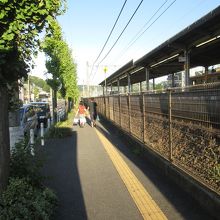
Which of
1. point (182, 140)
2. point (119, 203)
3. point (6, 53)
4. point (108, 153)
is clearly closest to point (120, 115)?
point (108, 153)

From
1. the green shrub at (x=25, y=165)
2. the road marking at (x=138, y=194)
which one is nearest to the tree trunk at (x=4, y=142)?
the green shrub at (x=25, y=165)

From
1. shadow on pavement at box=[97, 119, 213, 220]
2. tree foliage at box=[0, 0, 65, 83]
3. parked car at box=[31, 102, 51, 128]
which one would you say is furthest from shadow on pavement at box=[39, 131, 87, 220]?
parked car at box=[31, 102, 51, 128]

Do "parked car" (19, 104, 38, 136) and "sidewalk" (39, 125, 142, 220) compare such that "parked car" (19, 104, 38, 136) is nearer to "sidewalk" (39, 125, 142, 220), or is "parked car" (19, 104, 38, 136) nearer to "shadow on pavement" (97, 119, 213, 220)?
"sidewalk" (39, 125, 142, 220)

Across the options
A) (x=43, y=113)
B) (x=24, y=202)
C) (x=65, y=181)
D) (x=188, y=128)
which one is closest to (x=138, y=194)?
(x=188, y=128)

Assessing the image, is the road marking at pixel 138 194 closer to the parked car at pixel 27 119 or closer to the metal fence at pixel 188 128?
the metal fence at pixel 188 128

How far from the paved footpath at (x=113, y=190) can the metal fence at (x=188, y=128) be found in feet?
1.65

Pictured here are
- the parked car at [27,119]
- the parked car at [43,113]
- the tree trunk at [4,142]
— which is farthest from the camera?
the parked car at [43,113]

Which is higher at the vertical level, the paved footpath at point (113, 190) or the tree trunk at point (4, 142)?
the tree trunk at point (4, 142)

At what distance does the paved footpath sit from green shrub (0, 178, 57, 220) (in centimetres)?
35

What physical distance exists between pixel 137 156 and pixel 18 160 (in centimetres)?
554

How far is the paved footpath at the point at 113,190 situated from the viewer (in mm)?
6109

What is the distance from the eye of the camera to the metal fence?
6477 mm

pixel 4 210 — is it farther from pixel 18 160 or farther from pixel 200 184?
pixel 200 184

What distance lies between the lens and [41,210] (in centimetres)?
530
